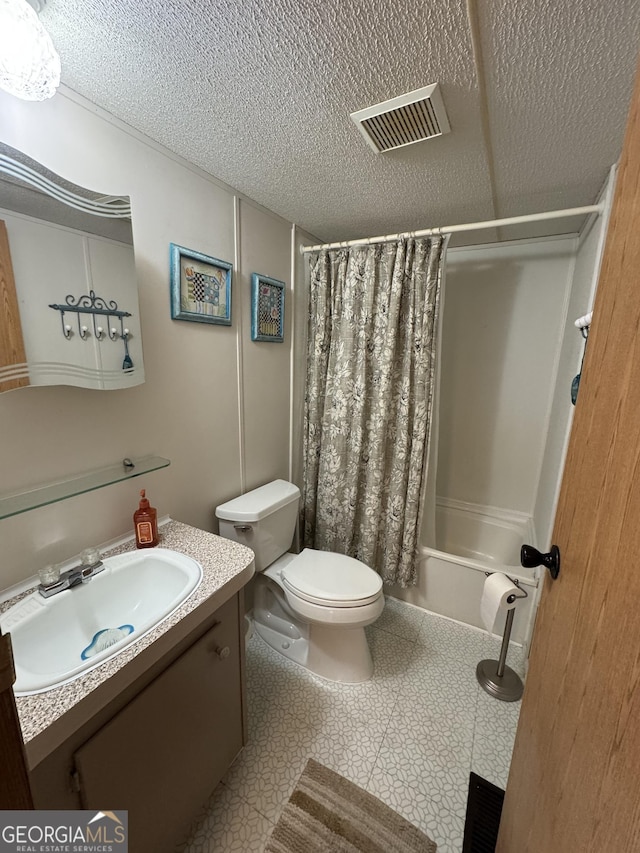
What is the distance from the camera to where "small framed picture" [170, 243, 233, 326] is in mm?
1264

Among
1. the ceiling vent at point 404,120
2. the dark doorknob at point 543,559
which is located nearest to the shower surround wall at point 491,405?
the dark doorknob at point 543,559

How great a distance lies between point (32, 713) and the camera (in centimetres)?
62

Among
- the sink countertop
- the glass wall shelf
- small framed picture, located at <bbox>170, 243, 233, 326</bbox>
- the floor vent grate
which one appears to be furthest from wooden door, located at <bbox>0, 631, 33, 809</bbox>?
the floor vent grate

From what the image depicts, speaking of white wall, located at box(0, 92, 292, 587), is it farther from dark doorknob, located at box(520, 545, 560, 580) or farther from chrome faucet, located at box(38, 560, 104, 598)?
dark doorknob, located at box(520, 545, 560, 580)

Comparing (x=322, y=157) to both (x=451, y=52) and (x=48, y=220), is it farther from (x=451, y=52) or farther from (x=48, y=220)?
(x=48, y=220)

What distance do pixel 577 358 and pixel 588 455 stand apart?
1.13m

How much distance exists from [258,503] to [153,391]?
0.69 m

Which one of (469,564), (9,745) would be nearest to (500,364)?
(469,564)

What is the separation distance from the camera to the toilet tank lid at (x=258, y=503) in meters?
1.53

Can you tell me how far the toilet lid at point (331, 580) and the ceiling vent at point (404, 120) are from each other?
1653mm

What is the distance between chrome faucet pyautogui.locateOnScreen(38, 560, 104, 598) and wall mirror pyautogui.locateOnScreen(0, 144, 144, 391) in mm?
537

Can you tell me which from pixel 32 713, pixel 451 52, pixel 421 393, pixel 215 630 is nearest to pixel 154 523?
pixel 215 630

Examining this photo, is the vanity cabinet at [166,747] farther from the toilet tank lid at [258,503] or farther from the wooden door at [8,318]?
the wooden door at [8,318]

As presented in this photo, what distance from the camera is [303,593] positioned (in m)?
1.45
